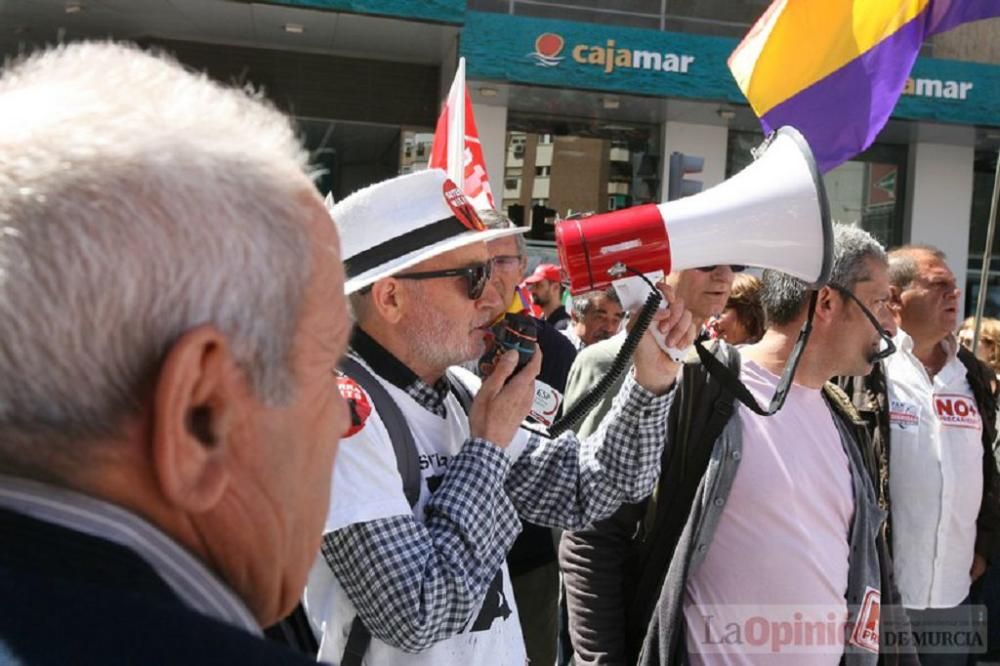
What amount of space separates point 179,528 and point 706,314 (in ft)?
6.17

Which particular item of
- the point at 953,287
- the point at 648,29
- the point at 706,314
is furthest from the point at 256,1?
the point at 706,314

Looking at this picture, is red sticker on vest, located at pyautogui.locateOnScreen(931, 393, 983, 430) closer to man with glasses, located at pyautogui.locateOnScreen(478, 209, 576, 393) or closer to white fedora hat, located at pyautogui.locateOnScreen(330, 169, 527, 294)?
man with glasses, located at pyautogui.locateOnScreen(478, 209, 576, 393)

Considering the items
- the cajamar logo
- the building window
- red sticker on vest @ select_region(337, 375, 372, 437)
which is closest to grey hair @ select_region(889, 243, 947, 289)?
red sticker on vest @ select_region(337, 375, 372, 437)

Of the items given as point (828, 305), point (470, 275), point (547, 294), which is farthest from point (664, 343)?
point (547, 294)

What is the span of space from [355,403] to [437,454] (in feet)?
0.85

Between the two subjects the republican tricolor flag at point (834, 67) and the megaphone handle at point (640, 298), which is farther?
the republican tricolor flag at point (834, 67)

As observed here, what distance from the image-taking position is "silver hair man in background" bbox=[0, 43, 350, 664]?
2.35 ft

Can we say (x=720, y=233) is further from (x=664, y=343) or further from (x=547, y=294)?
(x=547, y=294)

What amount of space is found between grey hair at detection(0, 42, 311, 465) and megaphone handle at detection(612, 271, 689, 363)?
1.43 meters

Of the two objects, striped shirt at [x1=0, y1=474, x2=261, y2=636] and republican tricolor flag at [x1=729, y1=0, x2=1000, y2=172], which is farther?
republican tricolor flag at [x1=729, y1=0, x2=1000, y2=172]

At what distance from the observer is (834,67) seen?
362cm

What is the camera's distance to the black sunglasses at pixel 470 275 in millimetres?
2143

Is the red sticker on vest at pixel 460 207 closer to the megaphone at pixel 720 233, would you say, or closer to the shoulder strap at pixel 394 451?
the megaphone at pixel 720 233

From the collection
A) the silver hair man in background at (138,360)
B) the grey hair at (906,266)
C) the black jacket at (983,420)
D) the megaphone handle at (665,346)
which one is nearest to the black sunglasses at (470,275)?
the megaphone handle at (665,346)
